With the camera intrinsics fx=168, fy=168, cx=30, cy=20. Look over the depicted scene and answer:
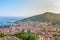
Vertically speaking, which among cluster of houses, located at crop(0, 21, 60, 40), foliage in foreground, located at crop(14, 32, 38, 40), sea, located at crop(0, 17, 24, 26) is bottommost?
foliage in foreground, located at crop(14, 32, 38, 40)

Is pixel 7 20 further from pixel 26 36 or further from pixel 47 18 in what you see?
pixel 47 18

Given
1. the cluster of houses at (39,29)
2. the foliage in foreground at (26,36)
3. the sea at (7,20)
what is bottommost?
the foliage in foreground at (26,36)

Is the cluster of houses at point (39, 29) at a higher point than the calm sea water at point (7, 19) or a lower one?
lower

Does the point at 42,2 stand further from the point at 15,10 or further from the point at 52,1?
the point at 15,10

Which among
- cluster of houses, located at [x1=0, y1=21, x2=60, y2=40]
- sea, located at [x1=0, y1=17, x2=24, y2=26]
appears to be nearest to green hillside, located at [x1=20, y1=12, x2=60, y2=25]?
cluster of houses, located at [x1=0, y1=21, x2=60, y2=40]

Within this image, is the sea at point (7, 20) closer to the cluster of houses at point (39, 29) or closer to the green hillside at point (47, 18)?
the cluster of houses at point (39, 29)

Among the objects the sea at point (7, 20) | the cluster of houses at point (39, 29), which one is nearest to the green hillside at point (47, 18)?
the cluster of houses at point (39, 29)

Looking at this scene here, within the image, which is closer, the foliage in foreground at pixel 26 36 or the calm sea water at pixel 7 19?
the foliage in foreground at pixel 26 36

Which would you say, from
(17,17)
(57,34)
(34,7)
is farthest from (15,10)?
(57,34)

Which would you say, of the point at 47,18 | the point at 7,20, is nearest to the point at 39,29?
the point at 47,18

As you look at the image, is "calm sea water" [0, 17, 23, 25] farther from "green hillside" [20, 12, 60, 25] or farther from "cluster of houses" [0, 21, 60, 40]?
"green hillside" [20, 12, 60, 25]

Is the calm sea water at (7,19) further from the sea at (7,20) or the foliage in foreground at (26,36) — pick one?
the foliage in foreground at (26,36)
